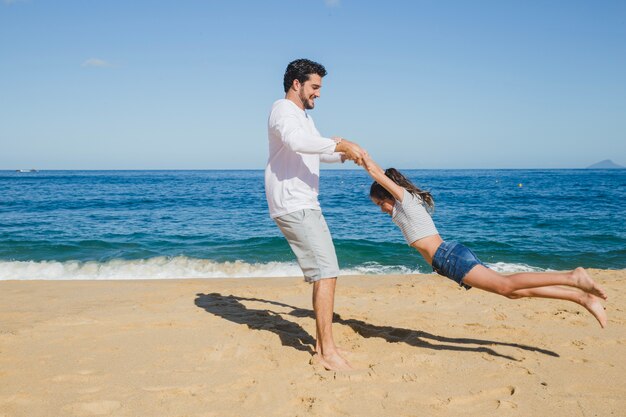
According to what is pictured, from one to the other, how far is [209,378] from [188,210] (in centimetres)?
1889

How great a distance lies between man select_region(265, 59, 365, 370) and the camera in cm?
390

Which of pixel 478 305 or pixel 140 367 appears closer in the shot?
pixel 140 367

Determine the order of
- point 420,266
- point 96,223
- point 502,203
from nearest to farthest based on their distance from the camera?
point 420,266 < point 96,223 < point 502,203

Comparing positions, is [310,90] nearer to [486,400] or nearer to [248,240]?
[486,400]

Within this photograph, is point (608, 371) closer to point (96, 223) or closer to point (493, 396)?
point (493, 396)

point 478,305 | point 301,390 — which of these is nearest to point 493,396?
point 301,390

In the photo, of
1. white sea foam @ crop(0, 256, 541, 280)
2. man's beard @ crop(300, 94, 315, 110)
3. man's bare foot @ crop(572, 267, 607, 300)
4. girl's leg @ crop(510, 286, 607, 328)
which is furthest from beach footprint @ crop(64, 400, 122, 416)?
white sea foam @ crop(0, 256, 541, 280)

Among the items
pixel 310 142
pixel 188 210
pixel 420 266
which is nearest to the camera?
pixel 310 142

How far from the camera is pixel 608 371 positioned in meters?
3.65

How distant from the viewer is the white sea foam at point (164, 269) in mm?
10008

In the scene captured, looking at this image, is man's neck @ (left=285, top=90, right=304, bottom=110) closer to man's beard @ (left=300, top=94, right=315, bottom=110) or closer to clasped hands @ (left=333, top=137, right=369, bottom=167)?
man's beard @ (left=300, top=94, right=315, bottom=110)

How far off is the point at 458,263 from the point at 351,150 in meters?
1.24

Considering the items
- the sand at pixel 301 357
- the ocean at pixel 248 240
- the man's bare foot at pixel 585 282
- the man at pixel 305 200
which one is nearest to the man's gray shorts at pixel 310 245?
the man at pixel 305 200

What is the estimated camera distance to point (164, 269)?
10508mm
